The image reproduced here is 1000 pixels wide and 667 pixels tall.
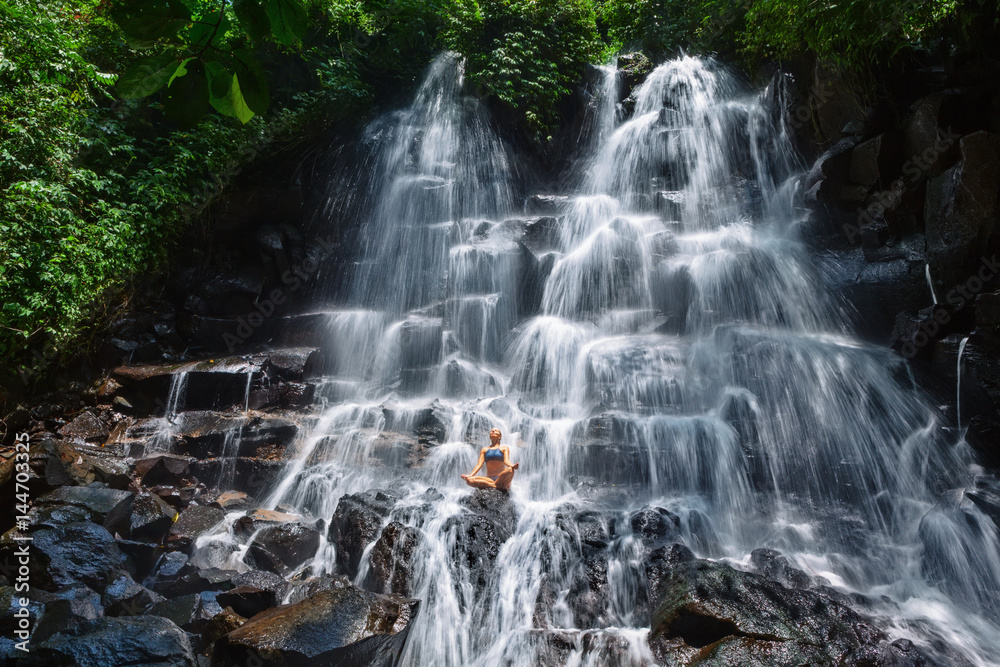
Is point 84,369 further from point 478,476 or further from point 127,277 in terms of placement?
point 478,476

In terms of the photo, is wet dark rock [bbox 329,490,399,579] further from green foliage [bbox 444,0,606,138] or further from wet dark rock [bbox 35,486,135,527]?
green foliage [bbox 444,0,606,138]

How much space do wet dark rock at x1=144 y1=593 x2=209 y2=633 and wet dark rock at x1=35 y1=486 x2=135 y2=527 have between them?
1.38m

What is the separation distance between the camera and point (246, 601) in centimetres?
470

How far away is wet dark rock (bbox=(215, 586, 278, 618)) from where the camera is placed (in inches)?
185

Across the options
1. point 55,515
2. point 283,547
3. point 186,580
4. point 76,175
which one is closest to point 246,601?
point 186,580

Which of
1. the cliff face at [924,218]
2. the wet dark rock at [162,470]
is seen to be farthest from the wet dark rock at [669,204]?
the wet dark rock at [162,470]

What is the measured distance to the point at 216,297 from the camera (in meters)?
10.5

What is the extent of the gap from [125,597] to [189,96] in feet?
→ 17.3

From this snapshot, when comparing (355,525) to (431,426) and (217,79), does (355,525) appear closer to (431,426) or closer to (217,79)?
(431,426)

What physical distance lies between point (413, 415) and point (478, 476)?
193 cm

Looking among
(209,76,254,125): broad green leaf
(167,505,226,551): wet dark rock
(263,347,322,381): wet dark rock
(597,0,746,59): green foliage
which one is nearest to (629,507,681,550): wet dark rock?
(167,505,226,551): wet dark rock

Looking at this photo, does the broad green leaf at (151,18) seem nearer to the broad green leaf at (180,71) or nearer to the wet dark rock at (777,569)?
the broad green leaf at (180,71)

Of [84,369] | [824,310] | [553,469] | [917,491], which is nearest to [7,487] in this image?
[84,369]

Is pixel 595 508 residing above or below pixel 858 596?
above
